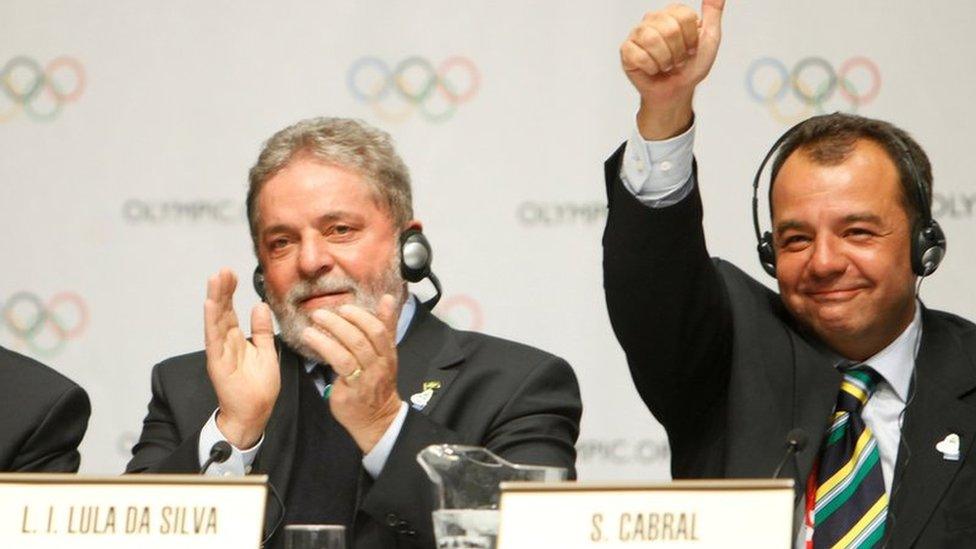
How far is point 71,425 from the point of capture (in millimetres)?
3033

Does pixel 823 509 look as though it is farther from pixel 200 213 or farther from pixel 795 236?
pixel 200 213

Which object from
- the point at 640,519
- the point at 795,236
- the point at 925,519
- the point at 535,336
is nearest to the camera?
the point at 640,519

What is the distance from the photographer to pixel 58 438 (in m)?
3.00

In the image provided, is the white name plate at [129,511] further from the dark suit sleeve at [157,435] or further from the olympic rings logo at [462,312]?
the olympic rings logo at [462,312]

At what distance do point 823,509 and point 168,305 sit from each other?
1.89 meters

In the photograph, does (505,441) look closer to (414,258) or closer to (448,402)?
(448,402)

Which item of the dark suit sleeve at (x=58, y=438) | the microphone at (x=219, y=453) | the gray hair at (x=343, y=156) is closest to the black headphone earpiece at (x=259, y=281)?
the gray hair at (x=343, y=156)

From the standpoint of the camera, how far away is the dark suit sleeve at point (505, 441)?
2.55 meters

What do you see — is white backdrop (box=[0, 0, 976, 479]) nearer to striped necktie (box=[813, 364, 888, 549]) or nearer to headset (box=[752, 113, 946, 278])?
headset (box=[752, 113, 946, 278])

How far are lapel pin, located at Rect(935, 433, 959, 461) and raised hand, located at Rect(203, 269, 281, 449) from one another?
1.16 m

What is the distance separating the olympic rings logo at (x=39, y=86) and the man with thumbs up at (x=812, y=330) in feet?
6.07

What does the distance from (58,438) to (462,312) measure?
47.2 inches

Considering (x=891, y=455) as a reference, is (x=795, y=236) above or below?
above

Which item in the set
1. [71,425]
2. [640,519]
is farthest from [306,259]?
[640,519]
